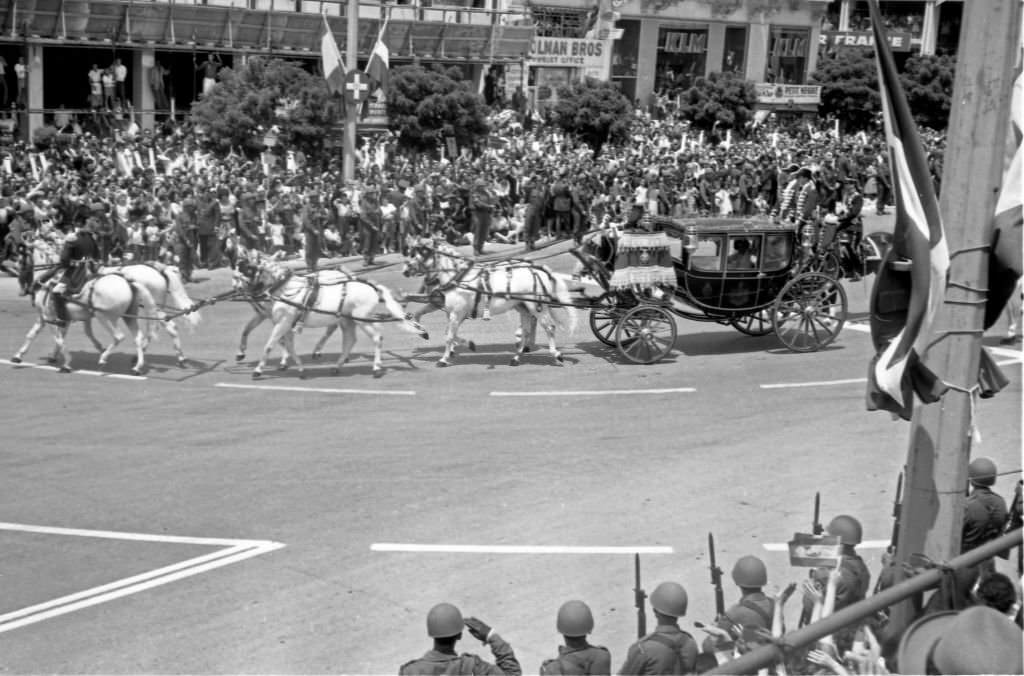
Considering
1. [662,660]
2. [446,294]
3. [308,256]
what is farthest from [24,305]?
[662,660]

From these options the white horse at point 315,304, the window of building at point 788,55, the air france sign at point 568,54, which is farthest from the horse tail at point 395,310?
the window of building at point 788,55

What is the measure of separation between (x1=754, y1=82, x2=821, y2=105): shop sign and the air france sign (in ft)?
23.3

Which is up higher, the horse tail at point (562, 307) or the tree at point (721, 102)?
the tree at point (721, 102)

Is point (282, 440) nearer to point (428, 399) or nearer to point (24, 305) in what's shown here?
point (428, 399)

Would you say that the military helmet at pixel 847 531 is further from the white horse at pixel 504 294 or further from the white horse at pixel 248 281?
the white horse at pixel 248 281

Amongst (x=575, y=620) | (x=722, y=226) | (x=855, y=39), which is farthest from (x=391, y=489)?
(x=855, y=39)

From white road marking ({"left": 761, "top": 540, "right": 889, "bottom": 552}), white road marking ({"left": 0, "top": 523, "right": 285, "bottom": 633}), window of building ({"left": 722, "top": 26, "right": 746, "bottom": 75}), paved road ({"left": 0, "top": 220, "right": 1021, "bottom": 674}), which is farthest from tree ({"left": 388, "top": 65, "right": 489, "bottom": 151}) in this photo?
window of building ({"left": 722, "top": 26, "right": 746, "bottom": 75})

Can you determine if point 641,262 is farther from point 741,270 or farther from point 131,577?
point 131,577

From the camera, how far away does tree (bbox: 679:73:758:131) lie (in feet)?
158

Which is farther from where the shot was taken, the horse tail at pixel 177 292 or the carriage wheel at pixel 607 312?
the carriage wheel at pixel 607 312

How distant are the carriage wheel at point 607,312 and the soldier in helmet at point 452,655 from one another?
11.5 m

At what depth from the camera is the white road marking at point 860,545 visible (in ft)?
39.0

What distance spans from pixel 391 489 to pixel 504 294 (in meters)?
5.74

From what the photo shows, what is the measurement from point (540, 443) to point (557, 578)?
4019 millimetres
